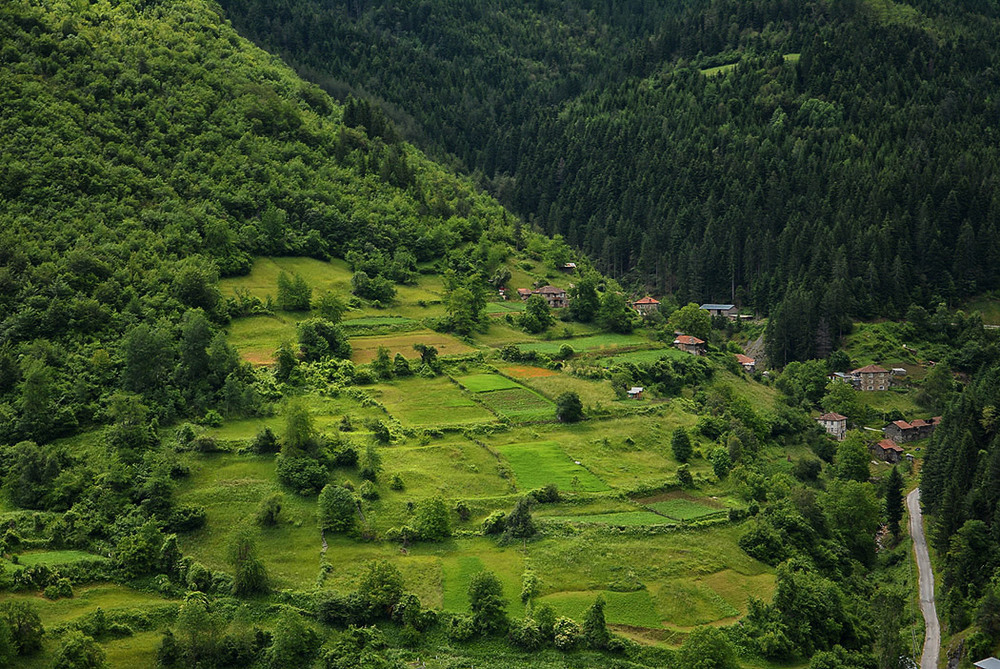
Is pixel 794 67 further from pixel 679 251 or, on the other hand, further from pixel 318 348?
pixel 318 348

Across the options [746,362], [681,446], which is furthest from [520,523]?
[746,362]

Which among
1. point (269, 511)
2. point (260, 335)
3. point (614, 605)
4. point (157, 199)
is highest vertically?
point (157, 199)

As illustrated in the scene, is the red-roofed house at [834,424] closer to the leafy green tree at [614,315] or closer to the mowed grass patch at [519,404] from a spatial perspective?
the leafy green tree at [614,315]

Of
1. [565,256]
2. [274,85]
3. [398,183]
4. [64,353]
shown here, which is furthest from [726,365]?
[274,85]

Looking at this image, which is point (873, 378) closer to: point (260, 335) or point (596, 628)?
point (260, 335)

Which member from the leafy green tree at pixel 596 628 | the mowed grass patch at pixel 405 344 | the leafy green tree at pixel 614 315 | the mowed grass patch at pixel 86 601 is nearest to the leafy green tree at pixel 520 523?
the leafy green tree at pixel 596 628

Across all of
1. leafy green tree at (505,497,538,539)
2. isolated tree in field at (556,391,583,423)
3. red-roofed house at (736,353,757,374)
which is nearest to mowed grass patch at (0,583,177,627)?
leafy green tree at (505,497,538,539)

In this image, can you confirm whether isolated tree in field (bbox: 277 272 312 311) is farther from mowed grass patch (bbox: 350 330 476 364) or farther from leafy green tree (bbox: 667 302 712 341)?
leafy green tree (bbox: 667 302 712 341)

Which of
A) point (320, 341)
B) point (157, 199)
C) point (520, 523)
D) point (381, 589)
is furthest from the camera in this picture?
point (157, 199)
